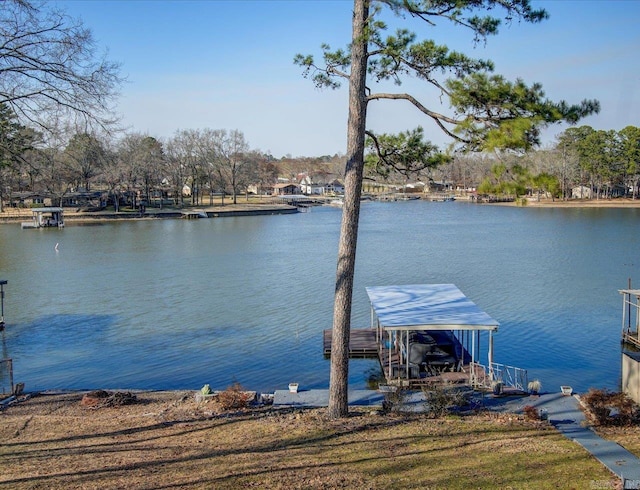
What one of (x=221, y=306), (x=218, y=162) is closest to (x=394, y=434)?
(x=221, y=306)

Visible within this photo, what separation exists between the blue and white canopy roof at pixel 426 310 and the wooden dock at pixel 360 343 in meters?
1.39

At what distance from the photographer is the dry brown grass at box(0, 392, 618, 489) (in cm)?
618

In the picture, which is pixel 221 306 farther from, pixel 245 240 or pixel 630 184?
pixel 630 184

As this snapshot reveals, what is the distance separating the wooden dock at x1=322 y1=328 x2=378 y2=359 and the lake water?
0.57 meters

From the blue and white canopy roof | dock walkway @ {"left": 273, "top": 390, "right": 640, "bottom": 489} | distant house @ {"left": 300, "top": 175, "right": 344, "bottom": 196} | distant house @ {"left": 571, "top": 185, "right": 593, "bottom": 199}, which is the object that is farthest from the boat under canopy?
distant house @ {"left": 300, "top": 175, "right": 344, "bottom": 196}

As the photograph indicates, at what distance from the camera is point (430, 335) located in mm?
16078

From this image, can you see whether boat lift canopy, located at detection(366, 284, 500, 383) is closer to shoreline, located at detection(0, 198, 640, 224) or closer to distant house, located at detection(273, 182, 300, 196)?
shoreline, located at detection(0, 198, 640, 224)

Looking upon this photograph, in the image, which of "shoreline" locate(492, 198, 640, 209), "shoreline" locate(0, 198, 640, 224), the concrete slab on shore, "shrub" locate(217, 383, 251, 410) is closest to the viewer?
"shrub" locate(217, 383, 251, 410)

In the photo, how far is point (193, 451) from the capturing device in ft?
23.9

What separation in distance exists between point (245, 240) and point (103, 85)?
39.9 metres

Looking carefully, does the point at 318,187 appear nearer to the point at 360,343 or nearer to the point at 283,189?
the point at 283,189

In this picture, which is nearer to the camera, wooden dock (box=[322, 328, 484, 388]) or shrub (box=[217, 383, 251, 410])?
shrub (box=[217, 383, 251, 410])

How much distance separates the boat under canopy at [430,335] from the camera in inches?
520

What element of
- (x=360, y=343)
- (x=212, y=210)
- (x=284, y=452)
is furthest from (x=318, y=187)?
(x=284, y=452)
